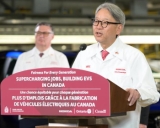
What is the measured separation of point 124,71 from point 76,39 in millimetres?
4947

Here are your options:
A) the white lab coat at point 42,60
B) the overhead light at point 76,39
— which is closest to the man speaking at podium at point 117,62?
the white lab coat at point 42,60

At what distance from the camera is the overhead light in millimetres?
7069

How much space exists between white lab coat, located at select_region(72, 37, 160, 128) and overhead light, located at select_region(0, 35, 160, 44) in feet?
14.5

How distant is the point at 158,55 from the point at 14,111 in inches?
302

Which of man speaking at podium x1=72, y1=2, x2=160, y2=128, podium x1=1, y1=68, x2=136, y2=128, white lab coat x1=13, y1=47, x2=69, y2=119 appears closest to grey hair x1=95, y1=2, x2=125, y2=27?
man speaking at podium x1=72, y1=2, x2=160, y2=128

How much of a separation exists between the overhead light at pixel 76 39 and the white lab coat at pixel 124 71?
442 cm

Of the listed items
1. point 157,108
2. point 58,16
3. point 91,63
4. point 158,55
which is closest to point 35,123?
point 91,63

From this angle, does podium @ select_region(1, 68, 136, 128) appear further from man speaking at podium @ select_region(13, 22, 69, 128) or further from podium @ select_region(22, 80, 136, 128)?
man speaking at podium @ select_region(13, 22, 69, 128)

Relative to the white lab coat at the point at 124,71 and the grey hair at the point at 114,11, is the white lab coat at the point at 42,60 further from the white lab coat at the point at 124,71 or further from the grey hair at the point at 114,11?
the grey hair at the point at 114,11

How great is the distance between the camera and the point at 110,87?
199 cm

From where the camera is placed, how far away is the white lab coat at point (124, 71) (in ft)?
8.05

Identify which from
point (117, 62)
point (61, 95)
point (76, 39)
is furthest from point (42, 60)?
point (61, 95)

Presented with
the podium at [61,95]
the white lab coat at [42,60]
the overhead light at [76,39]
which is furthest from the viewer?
the overhead light at [76,39]

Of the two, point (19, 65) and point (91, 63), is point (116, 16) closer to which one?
point (91, 63)
